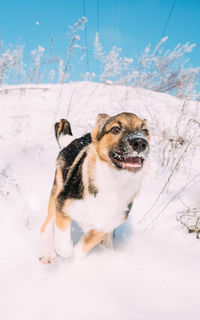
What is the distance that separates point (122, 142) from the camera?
5.51 feet

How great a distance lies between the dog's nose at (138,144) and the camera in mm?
1562

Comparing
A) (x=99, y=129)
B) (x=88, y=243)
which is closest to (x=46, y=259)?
(x=88, y=243)

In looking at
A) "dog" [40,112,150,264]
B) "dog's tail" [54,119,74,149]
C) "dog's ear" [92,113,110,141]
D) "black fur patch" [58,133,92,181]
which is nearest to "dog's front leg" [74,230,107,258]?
"dog" [40,112,150,264]

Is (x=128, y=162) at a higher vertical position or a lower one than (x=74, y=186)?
higher

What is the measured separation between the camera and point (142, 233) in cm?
241

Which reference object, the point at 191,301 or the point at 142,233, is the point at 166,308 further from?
the point at 142,233

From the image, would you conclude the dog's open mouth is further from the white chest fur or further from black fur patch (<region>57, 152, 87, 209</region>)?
black fur patch (<region>57, 152, 87, 209</region>)

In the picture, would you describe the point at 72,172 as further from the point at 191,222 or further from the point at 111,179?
the point at 191,222

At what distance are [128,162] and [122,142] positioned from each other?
0.48ft

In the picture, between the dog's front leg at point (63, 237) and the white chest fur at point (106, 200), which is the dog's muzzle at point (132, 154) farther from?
the dog's front leg at point (63, 237)

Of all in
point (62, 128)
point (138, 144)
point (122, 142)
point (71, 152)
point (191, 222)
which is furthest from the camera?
point (62, 128)

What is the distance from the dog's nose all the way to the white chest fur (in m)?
0.21

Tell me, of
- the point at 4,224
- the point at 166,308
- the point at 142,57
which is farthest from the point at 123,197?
the point at 142,57

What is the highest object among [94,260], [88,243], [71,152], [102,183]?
[71,152]
